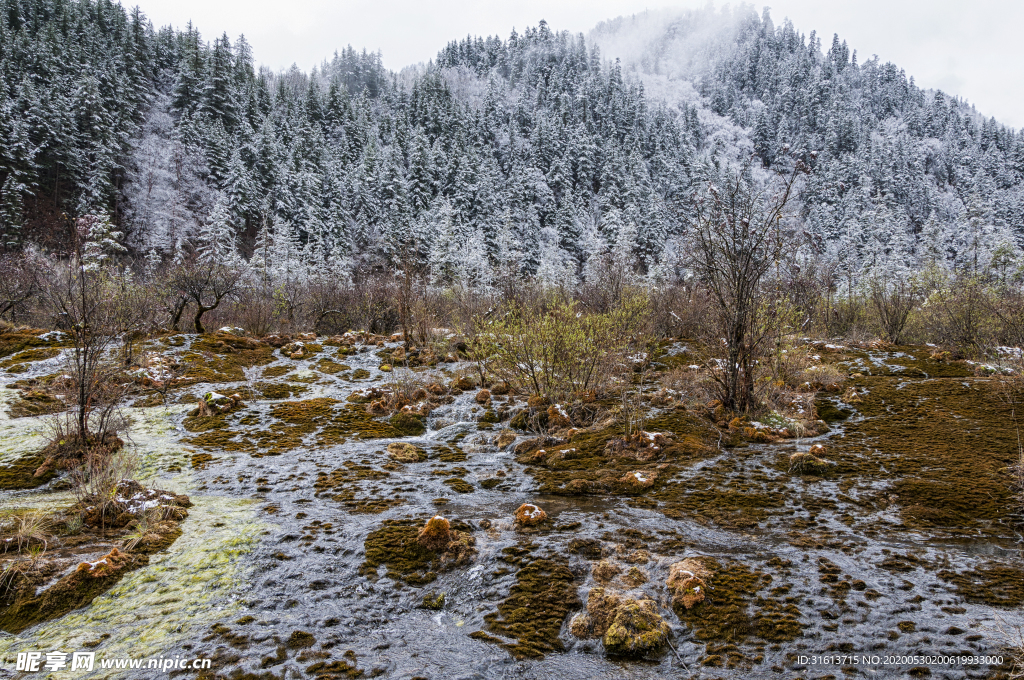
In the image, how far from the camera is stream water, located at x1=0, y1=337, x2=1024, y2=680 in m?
3.21

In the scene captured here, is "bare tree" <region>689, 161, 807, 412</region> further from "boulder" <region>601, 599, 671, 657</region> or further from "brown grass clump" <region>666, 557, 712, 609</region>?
"boulder" <region>601, 599, 671, 657</region>

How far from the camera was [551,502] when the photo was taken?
610cm

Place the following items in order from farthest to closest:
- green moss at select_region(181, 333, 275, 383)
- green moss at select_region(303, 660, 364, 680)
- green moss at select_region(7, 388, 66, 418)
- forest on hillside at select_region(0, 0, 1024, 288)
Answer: forest on hillside at select_region(0, 0, 1024, 288) → green moss at select_region(181, 333, 275, 383) → green moss at select_region(7, 388, 66, 418) → green moss at select_region(303, 660, 364, 680)

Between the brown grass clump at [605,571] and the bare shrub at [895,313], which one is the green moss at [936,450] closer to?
the brown grass clump at [605,571]

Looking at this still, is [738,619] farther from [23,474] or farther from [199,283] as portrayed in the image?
[199,283]

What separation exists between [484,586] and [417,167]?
58.3 metres

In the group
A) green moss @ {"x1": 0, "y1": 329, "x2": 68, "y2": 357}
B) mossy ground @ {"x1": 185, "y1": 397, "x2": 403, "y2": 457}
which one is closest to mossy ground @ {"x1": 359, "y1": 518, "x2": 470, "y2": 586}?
mossy ground @ {"x1": 185, "y1": 397, "x2": 403, "y2": 457}

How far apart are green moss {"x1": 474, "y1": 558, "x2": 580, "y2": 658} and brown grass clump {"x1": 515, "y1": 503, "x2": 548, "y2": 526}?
88cm

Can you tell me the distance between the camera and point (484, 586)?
13.8ft

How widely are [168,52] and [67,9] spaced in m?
10.9

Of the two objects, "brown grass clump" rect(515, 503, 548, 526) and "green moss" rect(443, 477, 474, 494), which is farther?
"green moss" rect(443, 477, 474, 494)

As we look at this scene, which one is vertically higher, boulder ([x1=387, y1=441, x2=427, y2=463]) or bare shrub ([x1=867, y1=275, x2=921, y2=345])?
bare shrub ([x1=867, y1=275, x2=921, y2=345])

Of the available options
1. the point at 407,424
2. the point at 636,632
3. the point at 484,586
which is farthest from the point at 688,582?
the point at 407,424

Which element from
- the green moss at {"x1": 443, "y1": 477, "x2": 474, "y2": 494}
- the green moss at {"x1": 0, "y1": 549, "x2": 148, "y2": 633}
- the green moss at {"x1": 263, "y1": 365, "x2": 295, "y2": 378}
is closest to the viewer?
the green moss at {"x1": 0, "y1": 549, "x2": 148, "y2": 633}
